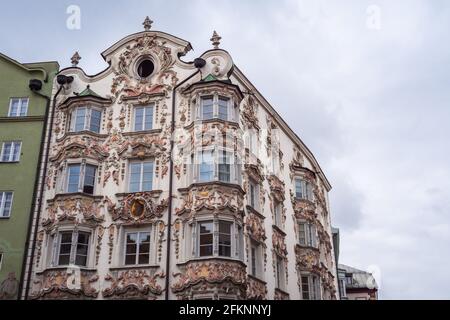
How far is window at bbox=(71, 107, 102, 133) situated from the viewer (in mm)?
31109

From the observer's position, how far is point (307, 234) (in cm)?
3778

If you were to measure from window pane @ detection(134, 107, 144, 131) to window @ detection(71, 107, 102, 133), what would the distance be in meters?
2.11

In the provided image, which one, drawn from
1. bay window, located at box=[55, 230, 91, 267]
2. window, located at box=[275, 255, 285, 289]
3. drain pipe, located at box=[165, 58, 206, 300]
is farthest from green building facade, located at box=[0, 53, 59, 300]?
window, located at box=[275, 255, 285, 289]

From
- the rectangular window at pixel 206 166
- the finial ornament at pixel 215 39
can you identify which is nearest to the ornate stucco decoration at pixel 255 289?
the rectangular window at pixel 206 166

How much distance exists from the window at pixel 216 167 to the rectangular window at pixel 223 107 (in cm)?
222

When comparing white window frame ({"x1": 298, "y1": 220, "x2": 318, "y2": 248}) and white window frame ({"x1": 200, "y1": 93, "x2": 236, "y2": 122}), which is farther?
white window frame ({"x1": 298, "y1": 220, "x2": 318, "y2": 248})

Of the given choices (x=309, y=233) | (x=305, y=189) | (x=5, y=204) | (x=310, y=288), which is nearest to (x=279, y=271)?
(x=310, y=288)

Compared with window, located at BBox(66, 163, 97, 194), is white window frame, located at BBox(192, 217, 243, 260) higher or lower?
lower

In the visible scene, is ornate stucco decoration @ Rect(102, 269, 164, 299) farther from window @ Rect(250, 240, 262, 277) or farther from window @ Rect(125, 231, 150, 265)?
window @ Rect(250, 240, 262, 277)

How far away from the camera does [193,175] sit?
28.7 m

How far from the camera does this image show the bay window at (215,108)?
30234 millimetres

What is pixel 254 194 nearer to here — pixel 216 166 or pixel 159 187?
pixel 216 166
